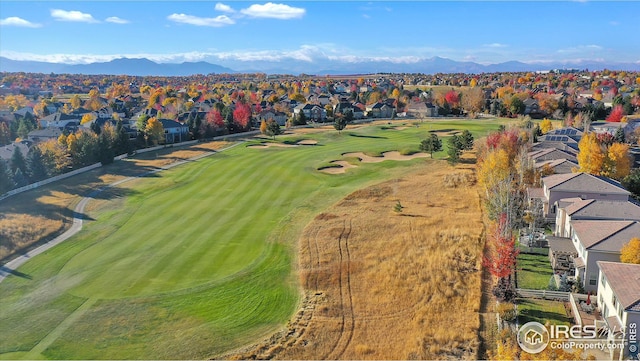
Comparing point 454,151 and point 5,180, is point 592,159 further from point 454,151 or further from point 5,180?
point 5,180

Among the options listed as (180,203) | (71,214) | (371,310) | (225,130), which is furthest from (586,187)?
(225,130)

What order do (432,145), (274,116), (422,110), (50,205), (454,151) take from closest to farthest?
(50,205), (454,151), (432,145), (274,116), (422,110)

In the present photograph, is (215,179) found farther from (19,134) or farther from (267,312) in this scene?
(19,134)

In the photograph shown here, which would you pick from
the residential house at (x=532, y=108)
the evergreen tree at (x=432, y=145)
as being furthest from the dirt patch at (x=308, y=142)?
the residential house at (x=532, y=108)

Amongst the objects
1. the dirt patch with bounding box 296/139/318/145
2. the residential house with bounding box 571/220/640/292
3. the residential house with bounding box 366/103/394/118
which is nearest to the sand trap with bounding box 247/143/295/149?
the dirt patch with bounding box 296/139/318/145

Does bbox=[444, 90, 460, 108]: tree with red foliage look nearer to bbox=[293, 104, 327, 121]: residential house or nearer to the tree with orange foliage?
bbox=[293, 104, 327, 121]: residential house

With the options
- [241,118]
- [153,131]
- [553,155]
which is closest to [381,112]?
[241,118]
